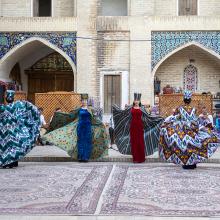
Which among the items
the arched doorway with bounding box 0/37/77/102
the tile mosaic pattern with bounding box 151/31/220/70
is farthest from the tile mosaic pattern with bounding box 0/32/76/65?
the tile mosaic pattern with bounding box 151/31/220/70

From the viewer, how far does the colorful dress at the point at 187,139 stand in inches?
421

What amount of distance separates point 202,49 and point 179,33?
100cm

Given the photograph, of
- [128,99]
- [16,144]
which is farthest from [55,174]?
[128,99]

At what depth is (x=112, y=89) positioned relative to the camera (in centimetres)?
2170

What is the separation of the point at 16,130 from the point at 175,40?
453 inches

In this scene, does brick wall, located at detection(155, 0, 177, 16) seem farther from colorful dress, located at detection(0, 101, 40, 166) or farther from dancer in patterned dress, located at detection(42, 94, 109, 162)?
colorful dress, located at detection(0, 101, 40, 166)

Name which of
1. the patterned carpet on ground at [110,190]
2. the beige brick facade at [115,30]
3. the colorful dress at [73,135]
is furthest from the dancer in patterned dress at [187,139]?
the beige brick facade at [115,30]

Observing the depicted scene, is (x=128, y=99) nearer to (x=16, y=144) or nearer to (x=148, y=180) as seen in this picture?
(x=16, y=144)

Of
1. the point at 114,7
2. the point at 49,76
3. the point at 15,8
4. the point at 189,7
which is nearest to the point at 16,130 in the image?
the point at 15,8

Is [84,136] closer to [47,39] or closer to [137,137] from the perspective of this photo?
[137,137]

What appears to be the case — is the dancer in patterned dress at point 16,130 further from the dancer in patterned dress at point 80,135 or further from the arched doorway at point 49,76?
the arched doorway at point 49,76

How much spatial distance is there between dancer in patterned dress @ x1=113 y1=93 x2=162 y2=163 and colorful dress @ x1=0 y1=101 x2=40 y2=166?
217cm

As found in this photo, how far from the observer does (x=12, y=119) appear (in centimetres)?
1116

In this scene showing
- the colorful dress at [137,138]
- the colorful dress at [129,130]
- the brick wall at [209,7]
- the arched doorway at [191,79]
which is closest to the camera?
the colorful dress at [137,138]
